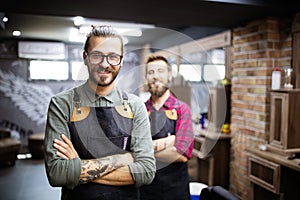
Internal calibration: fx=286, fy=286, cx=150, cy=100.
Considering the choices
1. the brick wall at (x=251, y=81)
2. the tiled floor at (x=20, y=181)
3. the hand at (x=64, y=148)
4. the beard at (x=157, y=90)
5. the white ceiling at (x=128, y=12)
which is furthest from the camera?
the brick wall at (x=251, y=81)

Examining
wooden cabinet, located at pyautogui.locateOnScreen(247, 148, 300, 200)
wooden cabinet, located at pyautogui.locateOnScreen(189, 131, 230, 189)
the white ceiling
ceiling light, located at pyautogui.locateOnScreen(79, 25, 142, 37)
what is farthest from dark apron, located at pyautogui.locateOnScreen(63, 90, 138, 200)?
wooden cabinet, located at pyautogui.locateOnScreen(189, 131, 230, 189)

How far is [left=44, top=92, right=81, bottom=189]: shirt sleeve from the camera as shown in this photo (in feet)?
4.13

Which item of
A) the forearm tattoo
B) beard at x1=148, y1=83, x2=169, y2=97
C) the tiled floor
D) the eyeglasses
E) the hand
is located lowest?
the tiled floor

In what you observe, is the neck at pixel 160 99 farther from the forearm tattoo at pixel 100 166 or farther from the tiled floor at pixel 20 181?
the tiled floor at pixel 20 181

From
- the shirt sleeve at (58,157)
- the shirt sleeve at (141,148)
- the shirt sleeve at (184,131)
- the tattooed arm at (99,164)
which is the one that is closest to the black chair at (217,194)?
the shirt sleeve at (184,131)

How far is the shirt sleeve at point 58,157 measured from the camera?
1259mm

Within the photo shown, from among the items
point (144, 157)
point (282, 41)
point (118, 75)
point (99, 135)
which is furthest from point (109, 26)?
point (282, 41)

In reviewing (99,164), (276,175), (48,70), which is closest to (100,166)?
(99,164)

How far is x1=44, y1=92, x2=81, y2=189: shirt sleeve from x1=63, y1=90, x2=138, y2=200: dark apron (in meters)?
0.04

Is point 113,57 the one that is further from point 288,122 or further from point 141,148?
point 288,122

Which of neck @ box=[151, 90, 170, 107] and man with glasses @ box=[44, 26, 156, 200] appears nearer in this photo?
man with glasses @ box=[44, 26, 156, 200]

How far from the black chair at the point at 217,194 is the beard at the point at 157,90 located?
24.9 inches

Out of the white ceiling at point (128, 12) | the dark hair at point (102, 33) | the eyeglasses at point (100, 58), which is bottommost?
the eyeglasses at point (100, 58)

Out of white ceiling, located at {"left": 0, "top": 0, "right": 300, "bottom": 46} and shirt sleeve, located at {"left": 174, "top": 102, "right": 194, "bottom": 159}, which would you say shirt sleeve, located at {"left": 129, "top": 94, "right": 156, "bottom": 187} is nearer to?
shirt sleeve, located at {"left": 174, "top": 102, "right": 194, "bottom": 159}
